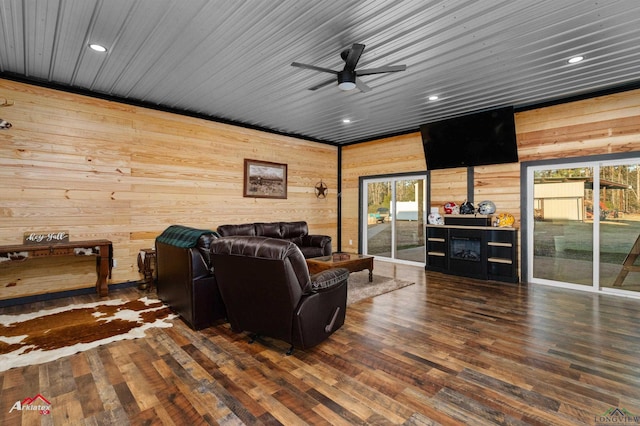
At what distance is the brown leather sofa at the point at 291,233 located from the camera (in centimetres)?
582

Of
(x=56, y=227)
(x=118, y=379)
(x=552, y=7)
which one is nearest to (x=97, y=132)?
(x=56, y=227)

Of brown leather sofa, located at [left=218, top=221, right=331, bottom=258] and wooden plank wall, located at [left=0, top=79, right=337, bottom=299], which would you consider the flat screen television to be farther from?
wooden plank wall, located at [left=0, top=79, right=337, bottom=299]

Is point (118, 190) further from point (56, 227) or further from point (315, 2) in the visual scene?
point (315, 2)

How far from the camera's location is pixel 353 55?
9.93ft

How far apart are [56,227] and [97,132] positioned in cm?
148

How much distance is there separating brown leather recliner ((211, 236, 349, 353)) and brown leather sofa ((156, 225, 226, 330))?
382 mm

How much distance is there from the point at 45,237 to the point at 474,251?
6.62m

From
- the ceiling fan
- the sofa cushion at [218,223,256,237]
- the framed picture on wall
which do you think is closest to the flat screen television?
the ceiling fan

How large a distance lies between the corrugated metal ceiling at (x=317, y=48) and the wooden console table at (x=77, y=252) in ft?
7.25

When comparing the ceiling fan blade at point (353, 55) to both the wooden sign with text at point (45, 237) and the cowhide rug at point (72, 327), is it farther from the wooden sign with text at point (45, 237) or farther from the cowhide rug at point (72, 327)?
the wooden sign with text at point (45, 237)

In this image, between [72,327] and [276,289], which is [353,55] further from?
[72,327]

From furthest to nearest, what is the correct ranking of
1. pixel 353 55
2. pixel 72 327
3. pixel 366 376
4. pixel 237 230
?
1. pixel 237 230
2. pixel 72 327
3. pixel 353 55
4. pixel 366 376

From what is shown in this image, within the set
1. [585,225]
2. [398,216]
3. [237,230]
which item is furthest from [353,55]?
[398,216]

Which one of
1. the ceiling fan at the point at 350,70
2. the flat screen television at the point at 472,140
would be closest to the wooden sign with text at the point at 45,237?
the ceiling fan at the point at 350,70
